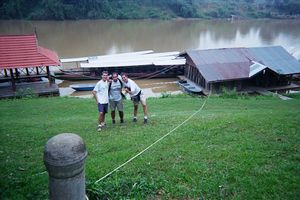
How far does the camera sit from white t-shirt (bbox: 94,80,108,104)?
27.2ft

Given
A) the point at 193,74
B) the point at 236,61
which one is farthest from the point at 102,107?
the point at 236,61

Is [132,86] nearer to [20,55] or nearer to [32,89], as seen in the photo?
[20,55]

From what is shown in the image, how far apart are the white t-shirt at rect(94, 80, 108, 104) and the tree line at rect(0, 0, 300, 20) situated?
60.7m

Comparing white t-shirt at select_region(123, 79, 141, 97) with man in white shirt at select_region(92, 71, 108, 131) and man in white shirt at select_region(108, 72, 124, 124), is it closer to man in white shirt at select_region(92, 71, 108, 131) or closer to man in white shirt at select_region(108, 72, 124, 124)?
man in white shirt at select_region(108, 72, 124, 124)

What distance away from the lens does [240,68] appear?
78.1ft

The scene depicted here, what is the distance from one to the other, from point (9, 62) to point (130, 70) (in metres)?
12.1

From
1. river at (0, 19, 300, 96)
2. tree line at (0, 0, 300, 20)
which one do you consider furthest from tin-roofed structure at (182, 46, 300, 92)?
tree line at (0, 0, 300, 20)

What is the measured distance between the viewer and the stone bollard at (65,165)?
289 centimetres

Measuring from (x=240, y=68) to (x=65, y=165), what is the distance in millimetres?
22823

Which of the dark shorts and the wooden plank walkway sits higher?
the dark shorts

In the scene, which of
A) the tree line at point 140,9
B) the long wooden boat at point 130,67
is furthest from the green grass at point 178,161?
the tree line at point 140,9

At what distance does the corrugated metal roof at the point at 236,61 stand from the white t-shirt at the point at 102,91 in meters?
14.6

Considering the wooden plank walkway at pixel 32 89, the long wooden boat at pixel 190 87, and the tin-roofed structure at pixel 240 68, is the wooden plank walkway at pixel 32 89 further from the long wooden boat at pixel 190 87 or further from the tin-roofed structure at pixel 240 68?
the tin-roofed structure at pixel 240 68

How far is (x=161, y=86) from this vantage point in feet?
86.7
